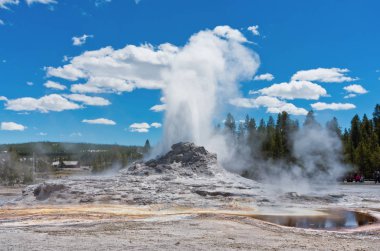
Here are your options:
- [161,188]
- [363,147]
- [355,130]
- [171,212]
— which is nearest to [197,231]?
[171,212]

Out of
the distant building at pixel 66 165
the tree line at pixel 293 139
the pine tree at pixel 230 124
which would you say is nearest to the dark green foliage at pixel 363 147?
the tree line at pixel 293 139

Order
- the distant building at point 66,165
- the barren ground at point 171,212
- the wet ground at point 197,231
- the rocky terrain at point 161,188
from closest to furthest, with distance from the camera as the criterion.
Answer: the wet ground at point 197,231 → the barren ground at point 171,212 → the rocky terrain at point 161,188 → the distant building at point 66,165

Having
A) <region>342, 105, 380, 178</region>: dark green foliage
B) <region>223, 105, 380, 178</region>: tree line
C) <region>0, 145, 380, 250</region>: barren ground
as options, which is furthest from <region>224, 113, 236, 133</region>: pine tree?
<region>0, 145, 380, 250</region>: barren ground

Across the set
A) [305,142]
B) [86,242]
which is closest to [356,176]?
[305,142]

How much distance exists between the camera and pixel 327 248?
13.9 metres

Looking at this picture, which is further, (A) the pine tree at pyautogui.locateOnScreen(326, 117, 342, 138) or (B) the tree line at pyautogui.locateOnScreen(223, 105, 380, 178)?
(A) the pine tree at pyautogui.locateOnScreen(326, 117, 342, 138)

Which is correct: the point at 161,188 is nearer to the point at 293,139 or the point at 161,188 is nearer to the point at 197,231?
the point at 197,231

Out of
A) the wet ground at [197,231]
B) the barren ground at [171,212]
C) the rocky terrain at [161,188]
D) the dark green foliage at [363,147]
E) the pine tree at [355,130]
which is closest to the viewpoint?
the wet ground at [197,231]

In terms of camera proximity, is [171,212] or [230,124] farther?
[230,124]

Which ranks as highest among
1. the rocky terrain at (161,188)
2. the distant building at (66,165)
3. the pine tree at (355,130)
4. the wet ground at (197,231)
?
the pine tree at (355,130)

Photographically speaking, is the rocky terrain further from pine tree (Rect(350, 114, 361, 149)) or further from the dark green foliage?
pine tree (Rect(350, 114, 361, 149))

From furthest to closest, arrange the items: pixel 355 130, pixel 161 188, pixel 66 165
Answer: pixel 66 165 → pixel 355 130 → pixel 161 188

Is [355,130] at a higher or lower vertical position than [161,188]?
higher

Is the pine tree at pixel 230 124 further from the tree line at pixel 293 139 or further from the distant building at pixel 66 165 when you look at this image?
the distant building at pixel 66 165
